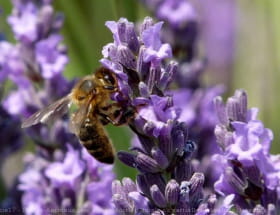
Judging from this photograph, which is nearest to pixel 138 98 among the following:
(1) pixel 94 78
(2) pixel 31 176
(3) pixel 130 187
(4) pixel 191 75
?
(3) pixel 130 187

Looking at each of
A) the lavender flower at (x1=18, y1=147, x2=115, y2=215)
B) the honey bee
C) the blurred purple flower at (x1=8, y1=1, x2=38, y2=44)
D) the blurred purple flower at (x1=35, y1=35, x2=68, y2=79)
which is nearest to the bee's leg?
the honey bee

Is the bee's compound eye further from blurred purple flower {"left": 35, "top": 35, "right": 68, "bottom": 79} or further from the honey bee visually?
blurred purple flower {"left": 35, "top": 35, "right": 68, "bottom": 79}

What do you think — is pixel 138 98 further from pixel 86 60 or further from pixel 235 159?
pixel 86 60

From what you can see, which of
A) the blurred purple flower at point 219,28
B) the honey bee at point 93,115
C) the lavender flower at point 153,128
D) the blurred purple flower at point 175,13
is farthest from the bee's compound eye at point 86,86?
the blurred purple flower at point 219,28

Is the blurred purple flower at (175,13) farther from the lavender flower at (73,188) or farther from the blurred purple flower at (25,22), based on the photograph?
the lavender flower at (73,188)

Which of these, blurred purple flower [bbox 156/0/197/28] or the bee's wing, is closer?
the bee's wing

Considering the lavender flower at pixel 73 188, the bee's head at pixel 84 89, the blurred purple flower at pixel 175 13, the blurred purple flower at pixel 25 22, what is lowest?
the lavender flower at pixel 73 188
